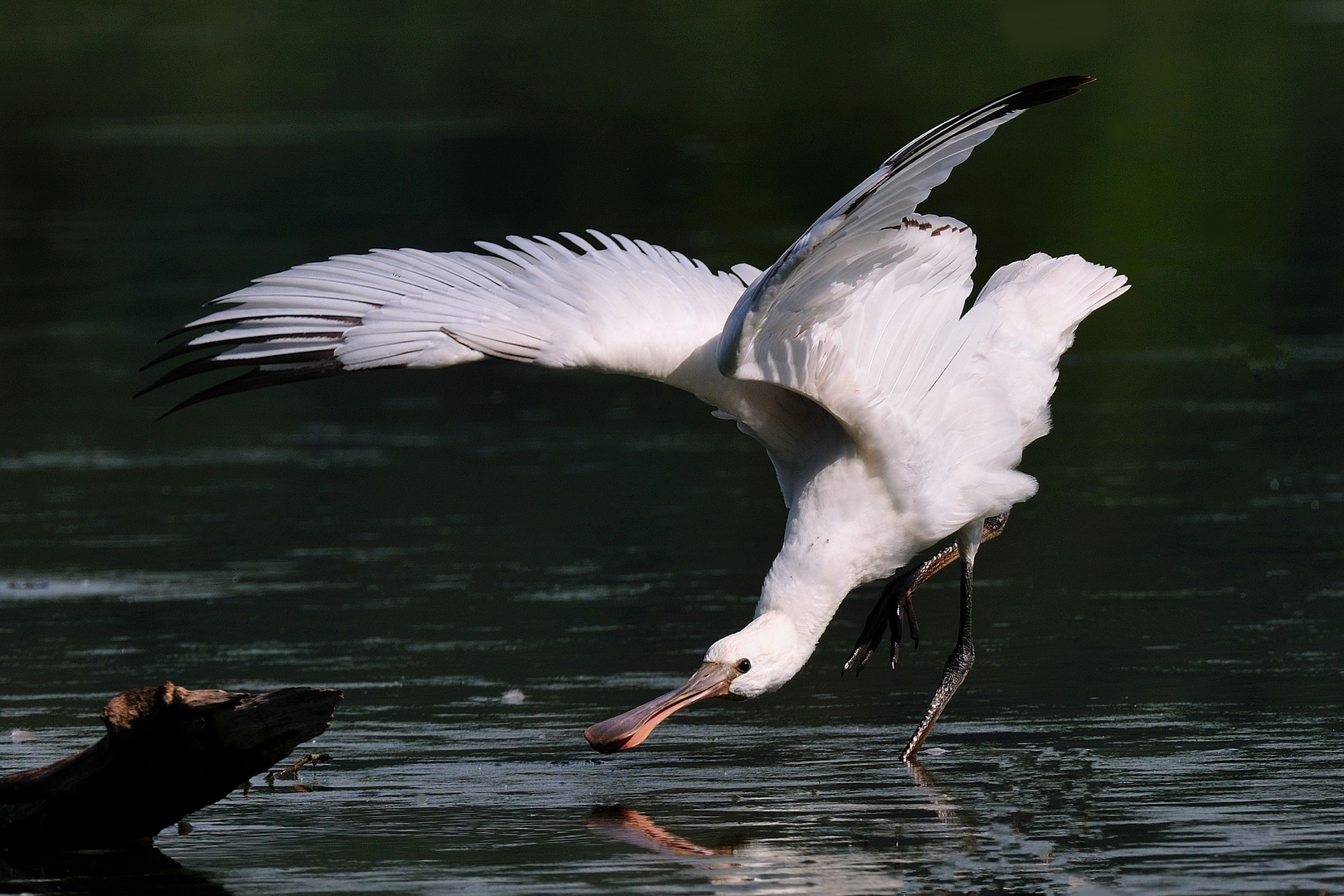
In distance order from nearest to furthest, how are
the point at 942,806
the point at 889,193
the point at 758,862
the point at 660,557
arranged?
the point at 758,862 < the point at 889,193 < the point at 942,806 < the point at 660,557

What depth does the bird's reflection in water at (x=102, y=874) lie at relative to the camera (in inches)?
278

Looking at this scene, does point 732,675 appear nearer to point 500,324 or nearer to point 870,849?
point 870,849

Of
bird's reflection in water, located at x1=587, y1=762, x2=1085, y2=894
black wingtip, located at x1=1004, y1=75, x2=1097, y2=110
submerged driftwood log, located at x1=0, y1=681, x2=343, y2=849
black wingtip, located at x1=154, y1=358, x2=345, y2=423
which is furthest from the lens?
black wingtip, located at x1=154, y1=358, x2=345, y2=423

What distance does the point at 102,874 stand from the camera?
23.8 feet

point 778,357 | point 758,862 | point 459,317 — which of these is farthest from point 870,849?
point 459,317

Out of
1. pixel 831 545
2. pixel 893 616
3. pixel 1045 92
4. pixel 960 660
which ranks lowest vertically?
pixel 960 660

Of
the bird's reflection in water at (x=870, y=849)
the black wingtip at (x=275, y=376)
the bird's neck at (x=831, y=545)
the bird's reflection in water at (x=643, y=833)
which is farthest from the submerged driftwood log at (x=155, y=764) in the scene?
the bird's neck at (x=831, y=545)

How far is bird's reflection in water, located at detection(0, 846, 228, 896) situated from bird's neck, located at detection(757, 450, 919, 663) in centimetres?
225

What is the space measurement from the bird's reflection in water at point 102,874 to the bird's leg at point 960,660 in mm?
2568

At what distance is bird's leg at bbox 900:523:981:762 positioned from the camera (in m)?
8.36

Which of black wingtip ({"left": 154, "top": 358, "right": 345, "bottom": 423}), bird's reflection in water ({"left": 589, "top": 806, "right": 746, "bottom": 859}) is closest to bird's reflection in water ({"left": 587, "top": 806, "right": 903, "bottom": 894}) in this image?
bird's reflection in water ({"left": 589, "top": 806, "right": 746, "bottom": 859})

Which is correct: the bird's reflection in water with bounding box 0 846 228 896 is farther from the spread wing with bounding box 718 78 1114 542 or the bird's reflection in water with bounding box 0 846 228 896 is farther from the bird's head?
the spread wing with bounding box 718 78 1114 542

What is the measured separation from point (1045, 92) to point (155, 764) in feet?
11.4

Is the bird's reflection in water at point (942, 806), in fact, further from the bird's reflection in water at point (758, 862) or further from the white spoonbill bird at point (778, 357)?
the bird's reflection in water at point (758, 862)
